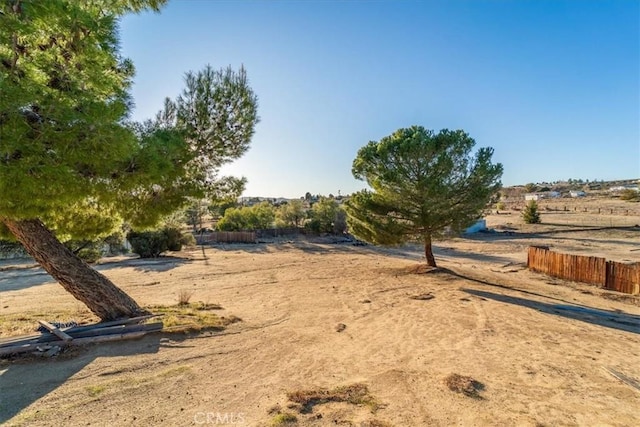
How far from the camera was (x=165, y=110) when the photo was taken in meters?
7.17

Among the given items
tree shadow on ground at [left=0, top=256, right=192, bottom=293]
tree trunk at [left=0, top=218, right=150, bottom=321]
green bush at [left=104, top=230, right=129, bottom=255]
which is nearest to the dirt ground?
tree trunk at [left=0, top=218, right=150, bottom=321]

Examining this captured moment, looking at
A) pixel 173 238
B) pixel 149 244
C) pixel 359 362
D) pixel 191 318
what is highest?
pixel 173 238

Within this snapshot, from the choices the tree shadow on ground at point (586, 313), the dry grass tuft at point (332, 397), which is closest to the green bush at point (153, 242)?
the tree shadow on ground at point (586, 313)

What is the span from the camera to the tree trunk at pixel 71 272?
672cm

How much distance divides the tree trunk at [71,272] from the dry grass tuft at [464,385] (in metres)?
6.71

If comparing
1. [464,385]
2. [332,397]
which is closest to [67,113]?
[332,397]

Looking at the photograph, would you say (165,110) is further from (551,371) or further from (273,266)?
(273,266)

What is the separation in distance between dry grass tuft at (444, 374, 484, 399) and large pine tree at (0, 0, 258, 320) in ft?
18.8

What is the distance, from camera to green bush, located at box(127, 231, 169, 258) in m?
24.4

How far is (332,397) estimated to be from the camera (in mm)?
4633

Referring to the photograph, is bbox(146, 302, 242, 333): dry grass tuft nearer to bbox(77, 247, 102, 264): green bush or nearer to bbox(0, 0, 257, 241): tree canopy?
bbox(0, 0, 257, 241): tree canopy

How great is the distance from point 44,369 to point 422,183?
13.9 metres

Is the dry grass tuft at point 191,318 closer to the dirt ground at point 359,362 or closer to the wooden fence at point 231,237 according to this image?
the dirt ground at point 359,362

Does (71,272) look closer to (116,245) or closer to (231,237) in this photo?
(116,245)
